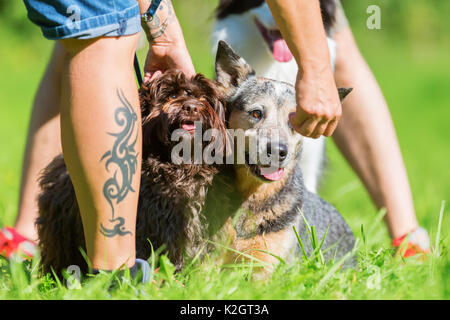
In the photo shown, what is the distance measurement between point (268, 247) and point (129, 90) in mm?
901

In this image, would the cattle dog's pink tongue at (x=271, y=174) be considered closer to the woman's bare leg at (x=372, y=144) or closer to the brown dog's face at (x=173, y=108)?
the brown dog's face at (x=173, y=108)

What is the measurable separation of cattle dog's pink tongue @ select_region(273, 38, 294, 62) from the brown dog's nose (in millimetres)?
1346

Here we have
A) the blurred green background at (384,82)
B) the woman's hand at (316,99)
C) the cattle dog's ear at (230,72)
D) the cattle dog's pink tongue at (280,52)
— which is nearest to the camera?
the woman's hand at (316,99)

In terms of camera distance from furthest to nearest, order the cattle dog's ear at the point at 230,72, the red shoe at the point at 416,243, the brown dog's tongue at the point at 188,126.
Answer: the red shoe at the point at 416,243
the cattle dog's ear at the point at 230,72
the brown dog's tongue at the point at 188,126

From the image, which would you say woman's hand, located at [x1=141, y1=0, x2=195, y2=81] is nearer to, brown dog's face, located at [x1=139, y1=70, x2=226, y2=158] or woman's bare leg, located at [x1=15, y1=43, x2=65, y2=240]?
brown dog's face, located at [x1=139, y1=70, x2=226, y2=158]

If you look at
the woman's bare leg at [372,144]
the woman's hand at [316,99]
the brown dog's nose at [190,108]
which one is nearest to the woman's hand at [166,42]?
the brown dog's nose at [190,108]

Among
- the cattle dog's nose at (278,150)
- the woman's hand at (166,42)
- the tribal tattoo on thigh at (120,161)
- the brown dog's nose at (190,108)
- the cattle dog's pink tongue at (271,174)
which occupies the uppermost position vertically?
the woman's hand at (166,42)

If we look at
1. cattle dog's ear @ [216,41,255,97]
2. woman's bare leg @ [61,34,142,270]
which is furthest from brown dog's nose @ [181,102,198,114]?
cattle dog's ear @ [216,41,255,97]

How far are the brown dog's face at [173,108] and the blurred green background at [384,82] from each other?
1.30 metres

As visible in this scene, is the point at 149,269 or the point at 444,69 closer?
the point at 149,269

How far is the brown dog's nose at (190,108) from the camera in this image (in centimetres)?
205

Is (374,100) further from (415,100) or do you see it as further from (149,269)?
(415,100)

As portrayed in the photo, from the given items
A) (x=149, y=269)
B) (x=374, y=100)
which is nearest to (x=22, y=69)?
(x=374, y=100)
